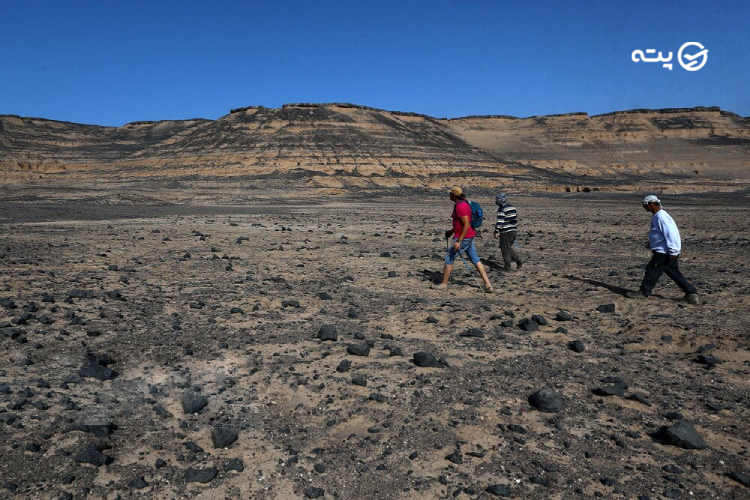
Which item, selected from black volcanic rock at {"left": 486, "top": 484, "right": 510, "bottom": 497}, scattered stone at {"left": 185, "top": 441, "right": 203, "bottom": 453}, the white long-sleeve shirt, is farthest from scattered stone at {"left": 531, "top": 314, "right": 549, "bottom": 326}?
scattered stone at {"left": 185, "top": 441, "right": 203, "bottom": 453}

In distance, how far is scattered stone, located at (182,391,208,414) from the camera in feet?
16.1

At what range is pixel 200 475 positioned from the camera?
3988 mm

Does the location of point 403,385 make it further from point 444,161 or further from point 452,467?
point 444,161

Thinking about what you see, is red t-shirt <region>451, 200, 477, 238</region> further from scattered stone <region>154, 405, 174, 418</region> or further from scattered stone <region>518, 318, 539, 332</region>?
scattered stone <region>154, 405, 174, 418</region>

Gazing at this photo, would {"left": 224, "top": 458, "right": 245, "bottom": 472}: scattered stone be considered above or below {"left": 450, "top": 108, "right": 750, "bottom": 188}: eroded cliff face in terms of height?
below

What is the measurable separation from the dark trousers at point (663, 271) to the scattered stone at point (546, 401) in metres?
4.47

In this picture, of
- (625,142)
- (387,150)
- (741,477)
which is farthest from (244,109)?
(741,477)

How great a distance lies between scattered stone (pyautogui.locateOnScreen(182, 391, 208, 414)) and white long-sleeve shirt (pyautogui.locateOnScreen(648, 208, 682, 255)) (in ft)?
22.8

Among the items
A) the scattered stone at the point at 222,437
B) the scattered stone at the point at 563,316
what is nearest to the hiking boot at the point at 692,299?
the scattered stone at the point at 563,316

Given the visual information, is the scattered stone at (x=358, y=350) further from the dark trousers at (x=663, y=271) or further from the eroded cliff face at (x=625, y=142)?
the eroded cliff face at (x=625, y=142)

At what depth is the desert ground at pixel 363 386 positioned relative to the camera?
4.04 meters

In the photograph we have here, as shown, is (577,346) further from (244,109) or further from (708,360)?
(244,109)

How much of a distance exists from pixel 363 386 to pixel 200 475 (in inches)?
75.2

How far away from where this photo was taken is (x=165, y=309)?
7949 millimetres
